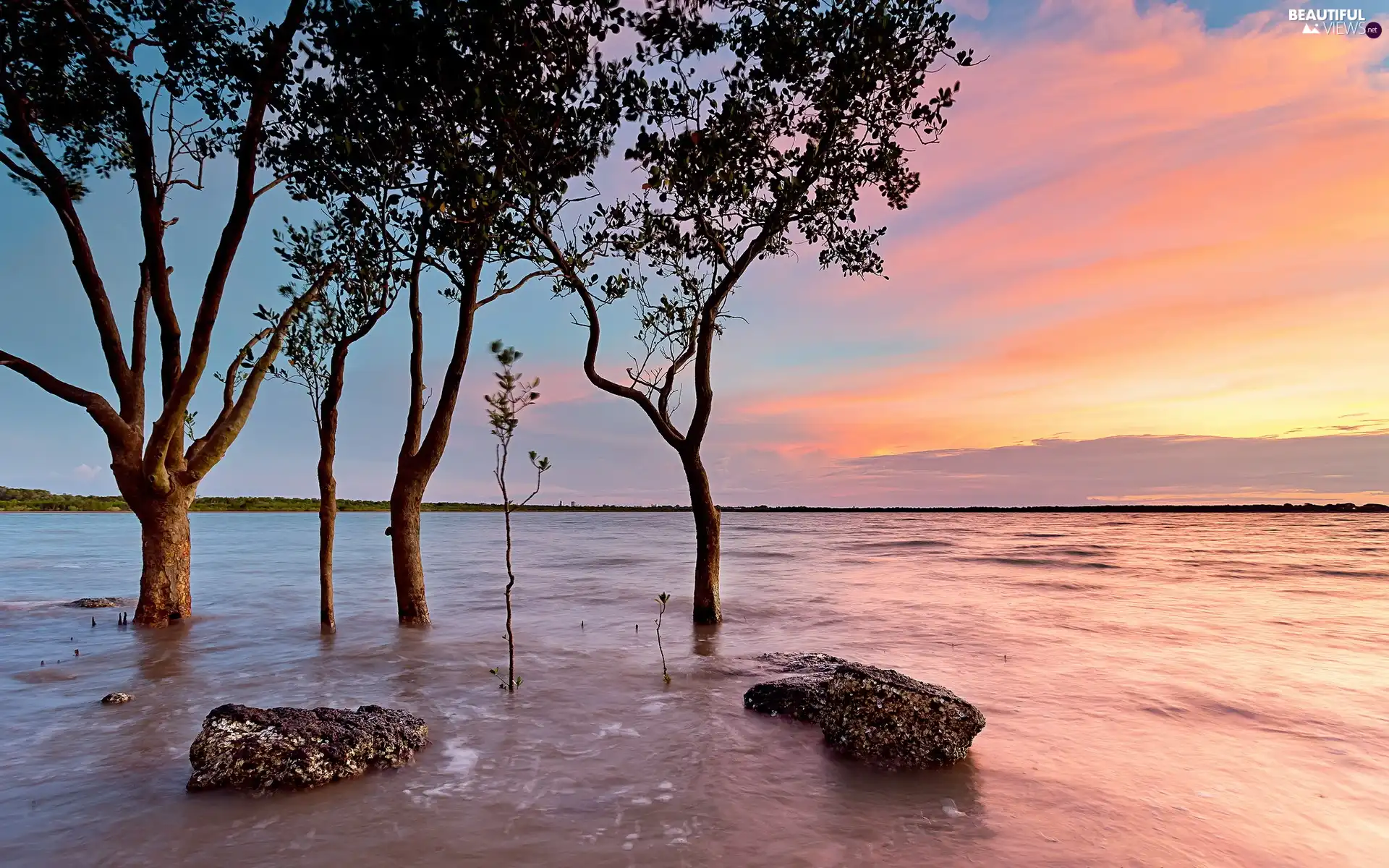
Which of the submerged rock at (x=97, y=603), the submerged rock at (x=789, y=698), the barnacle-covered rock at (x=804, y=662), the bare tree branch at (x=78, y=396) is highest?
the bare tree branch at (x=78, y=396)

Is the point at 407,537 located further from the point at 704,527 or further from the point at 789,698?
the point at 789,698

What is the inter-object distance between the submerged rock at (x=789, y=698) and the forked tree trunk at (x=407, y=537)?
26.9 ft

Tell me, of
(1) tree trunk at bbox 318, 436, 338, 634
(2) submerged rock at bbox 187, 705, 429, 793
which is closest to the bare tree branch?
(1) tree trunk at bbox 318, 436, 338, 634

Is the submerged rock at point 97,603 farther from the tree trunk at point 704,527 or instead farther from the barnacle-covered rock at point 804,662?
the barnacle-covered rock at point 804,662

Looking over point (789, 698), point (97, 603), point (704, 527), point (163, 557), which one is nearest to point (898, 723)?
point (789, 698)

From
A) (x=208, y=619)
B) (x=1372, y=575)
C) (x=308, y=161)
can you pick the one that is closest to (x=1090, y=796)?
(x=308, y=161)

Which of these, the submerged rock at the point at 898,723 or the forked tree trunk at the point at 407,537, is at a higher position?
the forked tree trunk at the point at 407,537

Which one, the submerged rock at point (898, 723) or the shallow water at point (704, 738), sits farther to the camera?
the submerged rock at point (898, 723)

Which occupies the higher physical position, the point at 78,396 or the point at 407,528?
the point at 78,396

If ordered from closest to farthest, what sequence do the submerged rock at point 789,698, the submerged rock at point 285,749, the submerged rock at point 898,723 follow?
the submerged rock at point 285,749
the submerged rock at point 898,723
the submerged rock at point 789,698

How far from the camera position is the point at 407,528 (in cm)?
1509

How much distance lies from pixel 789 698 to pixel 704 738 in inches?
60.3

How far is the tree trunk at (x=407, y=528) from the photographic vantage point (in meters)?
15.1

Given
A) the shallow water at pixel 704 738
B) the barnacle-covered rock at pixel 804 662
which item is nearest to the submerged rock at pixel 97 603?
the shallow water at pixel 704 738
